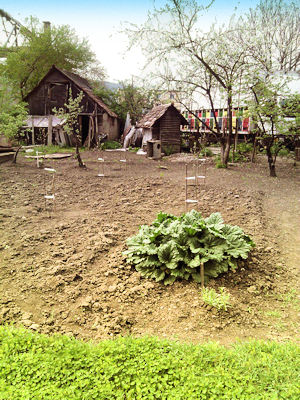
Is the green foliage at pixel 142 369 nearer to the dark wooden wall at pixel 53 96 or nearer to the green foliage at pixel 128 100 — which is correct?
the dark wooden wall at pixel 53 96

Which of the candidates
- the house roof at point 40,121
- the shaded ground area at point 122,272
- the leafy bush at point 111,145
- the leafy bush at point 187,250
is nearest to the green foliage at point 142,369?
the shaded ground area at point 122,272

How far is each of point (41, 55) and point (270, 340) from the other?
86.8ft

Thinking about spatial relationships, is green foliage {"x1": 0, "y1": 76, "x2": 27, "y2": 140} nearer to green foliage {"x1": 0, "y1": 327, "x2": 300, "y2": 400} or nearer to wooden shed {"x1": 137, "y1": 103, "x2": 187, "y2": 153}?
wooden shed {"x1": 137, "y1": 103, "x2": 187, "y2": 153}

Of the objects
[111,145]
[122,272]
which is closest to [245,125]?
[111,145]

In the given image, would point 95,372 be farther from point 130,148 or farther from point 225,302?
point 130,148

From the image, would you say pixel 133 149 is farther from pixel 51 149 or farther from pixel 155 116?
pixel 51 149

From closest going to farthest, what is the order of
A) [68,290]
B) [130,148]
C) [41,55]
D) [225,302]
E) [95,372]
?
[95,372] < [225,302] < [68,290] < [130,148] < [41,55]

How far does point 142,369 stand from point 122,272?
1.93 metres

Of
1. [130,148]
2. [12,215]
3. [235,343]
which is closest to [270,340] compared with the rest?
[235,343]

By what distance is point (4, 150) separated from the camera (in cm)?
1639

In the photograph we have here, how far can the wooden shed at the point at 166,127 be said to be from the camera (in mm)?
20344

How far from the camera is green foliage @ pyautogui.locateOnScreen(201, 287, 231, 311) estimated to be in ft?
13.3

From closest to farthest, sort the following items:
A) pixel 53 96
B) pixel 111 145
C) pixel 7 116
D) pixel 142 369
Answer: pixel 142 369, pixel 7 116, pixel 111 145, pixel 53 96

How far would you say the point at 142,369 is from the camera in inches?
123
